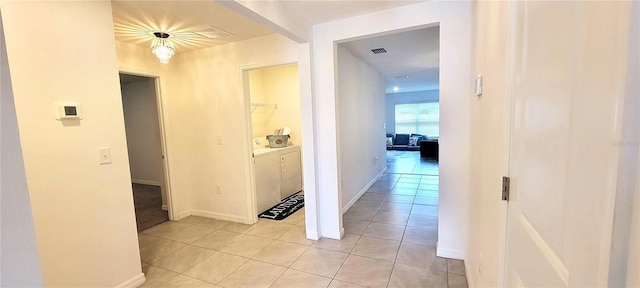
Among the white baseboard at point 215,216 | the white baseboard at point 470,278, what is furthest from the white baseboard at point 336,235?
the white baseboard at point 470,278

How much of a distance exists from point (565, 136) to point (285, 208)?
12.0ft

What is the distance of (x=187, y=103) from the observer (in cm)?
359

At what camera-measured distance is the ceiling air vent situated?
2.76 metres

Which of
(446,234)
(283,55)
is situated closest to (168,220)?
(283,55)

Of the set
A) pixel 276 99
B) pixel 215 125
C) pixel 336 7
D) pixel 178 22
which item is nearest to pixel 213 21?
pixel 178 22

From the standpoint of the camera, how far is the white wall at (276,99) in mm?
4672

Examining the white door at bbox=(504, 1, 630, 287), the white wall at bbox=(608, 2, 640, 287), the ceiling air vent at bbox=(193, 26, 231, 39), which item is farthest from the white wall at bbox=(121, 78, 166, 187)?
the white wall at bbox=(608, 2, 640, 287)

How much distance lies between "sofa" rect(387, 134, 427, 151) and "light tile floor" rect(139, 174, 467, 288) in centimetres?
646

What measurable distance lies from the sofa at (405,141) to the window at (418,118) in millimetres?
513

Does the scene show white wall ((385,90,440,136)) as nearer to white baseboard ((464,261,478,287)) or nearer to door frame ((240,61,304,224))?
door frame ((240,61,304,224))

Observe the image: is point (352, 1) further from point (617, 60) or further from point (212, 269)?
point (212, 269)

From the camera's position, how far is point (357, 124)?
168 inches

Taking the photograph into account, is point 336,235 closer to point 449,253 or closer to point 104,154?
point 449,253

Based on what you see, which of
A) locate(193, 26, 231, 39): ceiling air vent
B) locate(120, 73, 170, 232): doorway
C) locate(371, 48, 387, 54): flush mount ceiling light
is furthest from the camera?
locate(120, 73, 170, 232): doorway
